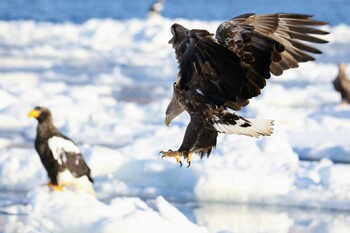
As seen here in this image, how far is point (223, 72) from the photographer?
4.90 metres

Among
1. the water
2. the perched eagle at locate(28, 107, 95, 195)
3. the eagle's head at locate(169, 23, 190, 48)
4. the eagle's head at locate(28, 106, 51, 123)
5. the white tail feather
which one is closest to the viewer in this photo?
the eagle's head at locate(169, 23, 190, 48)

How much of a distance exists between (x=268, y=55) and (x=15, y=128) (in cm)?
536

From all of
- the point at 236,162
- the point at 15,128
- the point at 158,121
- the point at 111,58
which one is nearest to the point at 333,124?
the point at 158,121

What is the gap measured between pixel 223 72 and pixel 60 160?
326 cm

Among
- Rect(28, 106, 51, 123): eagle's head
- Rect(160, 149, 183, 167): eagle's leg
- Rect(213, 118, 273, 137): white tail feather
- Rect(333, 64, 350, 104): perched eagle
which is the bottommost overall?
Rect(333, 64, 350, 104): perched eagle

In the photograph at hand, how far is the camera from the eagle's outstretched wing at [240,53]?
4.81m

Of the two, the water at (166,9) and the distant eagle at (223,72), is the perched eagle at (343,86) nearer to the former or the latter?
the distant eagle at (223,72)

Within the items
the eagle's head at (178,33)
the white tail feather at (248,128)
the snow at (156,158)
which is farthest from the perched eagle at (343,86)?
the eagle's head at (178,33)

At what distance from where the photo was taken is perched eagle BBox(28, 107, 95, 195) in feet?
25.2

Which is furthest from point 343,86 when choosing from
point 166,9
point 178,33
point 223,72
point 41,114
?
point 166,9

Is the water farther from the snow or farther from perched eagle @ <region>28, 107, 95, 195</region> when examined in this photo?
perched eagle @ <region>28, 107, 95, 195</region>

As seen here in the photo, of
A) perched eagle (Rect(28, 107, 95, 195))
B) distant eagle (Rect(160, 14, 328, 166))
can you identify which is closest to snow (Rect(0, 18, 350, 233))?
perched eagle (Rect(28, 107, 95, 195))

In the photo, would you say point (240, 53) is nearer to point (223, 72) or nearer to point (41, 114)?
point (223, 72)

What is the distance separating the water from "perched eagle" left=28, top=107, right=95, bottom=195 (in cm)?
1836
